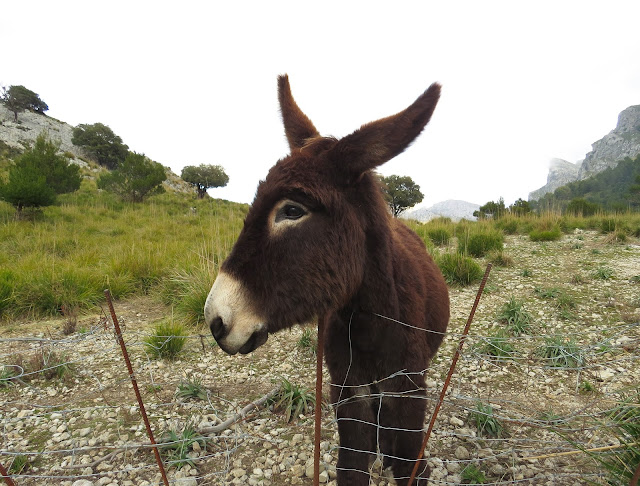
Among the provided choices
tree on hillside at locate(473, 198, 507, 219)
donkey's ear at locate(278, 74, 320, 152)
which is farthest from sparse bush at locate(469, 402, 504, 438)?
tree on hillside at locate(473, 198, 507, 219)

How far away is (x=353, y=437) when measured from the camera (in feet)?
6.73

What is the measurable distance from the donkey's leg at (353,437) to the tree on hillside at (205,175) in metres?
36.4

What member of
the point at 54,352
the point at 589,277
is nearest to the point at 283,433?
the point at 54,352

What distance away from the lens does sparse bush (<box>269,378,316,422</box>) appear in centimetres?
315

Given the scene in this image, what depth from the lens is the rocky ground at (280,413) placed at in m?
2.38

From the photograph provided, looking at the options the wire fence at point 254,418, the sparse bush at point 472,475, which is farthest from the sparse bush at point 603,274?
the sparse bush at point 472,475

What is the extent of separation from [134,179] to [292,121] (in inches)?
826

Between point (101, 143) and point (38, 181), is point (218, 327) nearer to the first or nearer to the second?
point (38, 181)

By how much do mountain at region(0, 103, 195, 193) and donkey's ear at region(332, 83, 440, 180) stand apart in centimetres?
3223

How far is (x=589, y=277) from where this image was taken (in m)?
6.32

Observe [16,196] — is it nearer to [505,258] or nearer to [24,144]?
[505,258]

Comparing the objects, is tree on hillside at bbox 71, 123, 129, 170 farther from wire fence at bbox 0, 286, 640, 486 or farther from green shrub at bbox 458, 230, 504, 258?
green shrub at bbox 458, 230, 504, 258

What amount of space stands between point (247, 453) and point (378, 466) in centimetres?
116

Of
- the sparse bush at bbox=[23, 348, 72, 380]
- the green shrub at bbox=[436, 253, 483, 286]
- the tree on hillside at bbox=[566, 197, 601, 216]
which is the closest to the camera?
the sparse bush at bbox=[23, 348, 72, 380]
